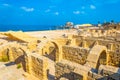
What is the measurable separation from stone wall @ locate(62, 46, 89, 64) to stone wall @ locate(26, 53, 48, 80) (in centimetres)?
295

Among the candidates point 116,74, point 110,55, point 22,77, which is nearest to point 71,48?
point 110,55

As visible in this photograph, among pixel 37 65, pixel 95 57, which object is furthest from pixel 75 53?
pixel 37 65

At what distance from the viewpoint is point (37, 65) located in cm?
1163

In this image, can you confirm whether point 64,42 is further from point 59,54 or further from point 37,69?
point 37,69

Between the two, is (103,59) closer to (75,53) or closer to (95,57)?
(95,57)

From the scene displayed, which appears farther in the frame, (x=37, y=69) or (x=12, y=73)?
(x=12, y=73)

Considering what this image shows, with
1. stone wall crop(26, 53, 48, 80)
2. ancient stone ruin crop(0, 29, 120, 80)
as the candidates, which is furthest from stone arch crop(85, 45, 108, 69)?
stone wall crop(26, 53, 48, 80)

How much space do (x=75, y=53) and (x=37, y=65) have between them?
3.30m

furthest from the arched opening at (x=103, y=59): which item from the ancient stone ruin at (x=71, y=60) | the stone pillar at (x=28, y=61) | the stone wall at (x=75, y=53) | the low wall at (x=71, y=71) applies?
the stone pillar at (x=28, y=61)

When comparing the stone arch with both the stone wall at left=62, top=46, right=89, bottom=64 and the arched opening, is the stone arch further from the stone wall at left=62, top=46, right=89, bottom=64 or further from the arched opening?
the stone wall at left=62, top=46, right=89, bottom=64

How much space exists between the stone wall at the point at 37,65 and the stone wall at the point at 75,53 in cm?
295

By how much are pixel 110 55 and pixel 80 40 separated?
737cm

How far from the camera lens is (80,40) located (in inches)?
767

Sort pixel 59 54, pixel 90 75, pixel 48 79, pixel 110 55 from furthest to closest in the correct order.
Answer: pixel 59 54 < pixel 110 55 < pixel 48 79 < pixel 90 75
